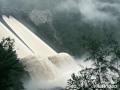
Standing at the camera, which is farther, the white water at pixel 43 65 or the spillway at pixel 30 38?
the spillway at pixel 30 38

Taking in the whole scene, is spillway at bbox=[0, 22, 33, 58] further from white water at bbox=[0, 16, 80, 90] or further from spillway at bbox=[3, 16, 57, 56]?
spillway at bbox=[3, 16, 57, 56]

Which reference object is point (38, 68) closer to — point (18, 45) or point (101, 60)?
point (18, 45)

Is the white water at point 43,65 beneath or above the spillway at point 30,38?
beneath

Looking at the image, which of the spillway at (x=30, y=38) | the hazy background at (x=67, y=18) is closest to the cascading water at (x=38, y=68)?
the spillway at (x=30, y=38)

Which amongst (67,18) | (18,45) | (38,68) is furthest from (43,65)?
(67,18)

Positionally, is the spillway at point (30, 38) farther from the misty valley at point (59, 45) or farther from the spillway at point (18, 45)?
the spillway at point (18, 45)

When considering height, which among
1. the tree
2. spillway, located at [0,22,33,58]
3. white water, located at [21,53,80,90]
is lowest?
the tree

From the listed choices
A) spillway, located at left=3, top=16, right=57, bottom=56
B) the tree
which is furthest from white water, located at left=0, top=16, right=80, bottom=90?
the tree

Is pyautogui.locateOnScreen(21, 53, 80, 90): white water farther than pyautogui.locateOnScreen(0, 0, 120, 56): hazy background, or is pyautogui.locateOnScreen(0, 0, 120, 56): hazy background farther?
pyautogui.locateOnScreen(0, 0, 120, 56): hazy background
